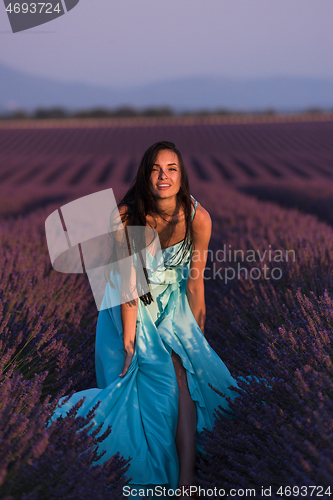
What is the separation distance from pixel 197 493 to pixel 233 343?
1002 millimetres

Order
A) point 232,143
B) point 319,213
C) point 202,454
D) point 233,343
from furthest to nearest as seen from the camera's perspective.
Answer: point 232,143 → point 319,213 → point 233,343 → point 202,454

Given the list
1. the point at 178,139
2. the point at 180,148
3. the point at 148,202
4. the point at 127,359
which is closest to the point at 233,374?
the point at 127,359

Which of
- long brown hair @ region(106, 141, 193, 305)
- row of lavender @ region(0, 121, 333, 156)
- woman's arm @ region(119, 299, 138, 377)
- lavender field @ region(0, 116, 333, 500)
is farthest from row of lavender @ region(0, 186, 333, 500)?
row of lavender @ region(0, 121, 333, 156)

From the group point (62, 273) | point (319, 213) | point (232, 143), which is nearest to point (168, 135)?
point (232, 143)

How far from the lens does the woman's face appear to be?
5.74ft

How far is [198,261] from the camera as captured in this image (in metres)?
1.89

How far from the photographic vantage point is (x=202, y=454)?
163 cm

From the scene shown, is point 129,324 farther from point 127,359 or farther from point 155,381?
point 155,381

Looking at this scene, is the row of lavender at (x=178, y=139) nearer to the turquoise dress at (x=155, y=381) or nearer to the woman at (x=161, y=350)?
the woman at (x=161, y=350)

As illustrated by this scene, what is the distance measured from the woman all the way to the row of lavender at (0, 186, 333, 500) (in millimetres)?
152

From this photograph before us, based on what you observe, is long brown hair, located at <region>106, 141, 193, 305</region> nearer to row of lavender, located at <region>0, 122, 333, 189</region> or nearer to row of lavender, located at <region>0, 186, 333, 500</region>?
row of lavender, located at <region>0, 186, 333, 500</region>

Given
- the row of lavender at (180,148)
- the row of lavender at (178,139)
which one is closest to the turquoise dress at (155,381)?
the row of lavender at (180,148)

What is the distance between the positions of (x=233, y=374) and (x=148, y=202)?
97cm

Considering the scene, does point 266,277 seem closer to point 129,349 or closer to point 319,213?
point 129,349
